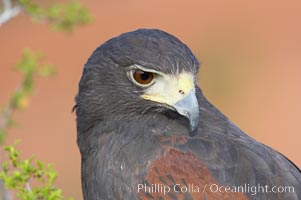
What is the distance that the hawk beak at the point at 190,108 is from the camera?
15.1 feet

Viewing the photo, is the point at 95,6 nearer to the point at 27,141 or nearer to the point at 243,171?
the point at 27,141

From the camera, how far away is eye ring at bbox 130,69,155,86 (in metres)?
4.84

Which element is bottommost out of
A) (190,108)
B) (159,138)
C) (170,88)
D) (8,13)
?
(159,138)

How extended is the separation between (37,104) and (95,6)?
13.0 ft

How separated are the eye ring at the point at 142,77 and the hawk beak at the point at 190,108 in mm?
231

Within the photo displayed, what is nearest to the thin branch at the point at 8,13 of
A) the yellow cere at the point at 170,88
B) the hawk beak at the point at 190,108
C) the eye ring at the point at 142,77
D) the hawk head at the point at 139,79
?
the hawk head at the point at 139,79

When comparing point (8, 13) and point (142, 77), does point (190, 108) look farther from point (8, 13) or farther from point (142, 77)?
point (8, 13)

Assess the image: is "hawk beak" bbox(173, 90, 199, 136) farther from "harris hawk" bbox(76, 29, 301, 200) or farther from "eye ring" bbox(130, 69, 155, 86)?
"eye ring" bbox(130, 69, 155, 86)

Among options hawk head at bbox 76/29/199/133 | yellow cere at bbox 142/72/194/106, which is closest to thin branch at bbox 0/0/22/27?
hawk head at bbox 76/29/199/133

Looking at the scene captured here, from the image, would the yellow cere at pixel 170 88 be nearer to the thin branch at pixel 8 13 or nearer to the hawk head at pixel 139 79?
the hawk head at pixel 139 79

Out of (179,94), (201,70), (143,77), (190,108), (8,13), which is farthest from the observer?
(201,70)

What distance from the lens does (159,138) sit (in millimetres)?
4891

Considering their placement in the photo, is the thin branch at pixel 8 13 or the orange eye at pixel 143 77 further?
the thin branch at pixel 8 13

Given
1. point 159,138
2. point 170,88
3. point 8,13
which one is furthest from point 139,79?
point 8,13
